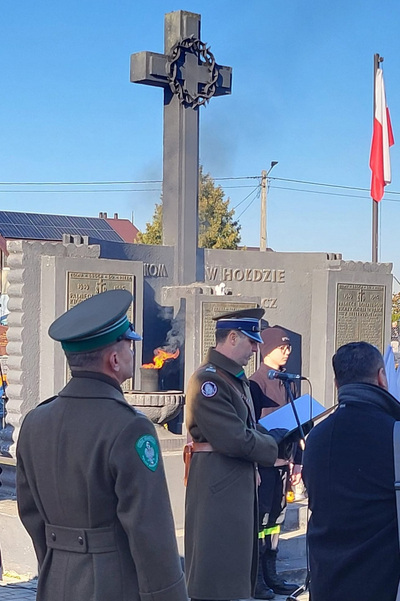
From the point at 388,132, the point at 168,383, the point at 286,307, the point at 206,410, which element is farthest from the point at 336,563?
the point at 388,132

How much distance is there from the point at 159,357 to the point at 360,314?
225 cm

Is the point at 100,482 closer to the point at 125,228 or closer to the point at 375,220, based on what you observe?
the point at 375,220

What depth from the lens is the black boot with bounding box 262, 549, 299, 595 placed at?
6.25 metres

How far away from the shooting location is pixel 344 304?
30.2ft

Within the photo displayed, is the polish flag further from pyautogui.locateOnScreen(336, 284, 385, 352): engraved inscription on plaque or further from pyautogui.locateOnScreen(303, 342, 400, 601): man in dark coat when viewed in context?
pyautogui.locateOnScreen(303, 342, 400, 601): man in dark coat

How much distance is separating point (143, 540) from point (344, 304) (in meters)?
6.70

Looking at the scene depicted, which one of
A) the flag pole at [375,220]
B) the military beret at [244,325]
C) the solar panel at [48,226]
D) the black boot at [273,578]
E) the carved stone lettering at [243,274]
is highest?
the solar panel at [48,226]

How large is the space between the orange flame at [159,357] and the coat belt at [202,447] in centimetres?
302

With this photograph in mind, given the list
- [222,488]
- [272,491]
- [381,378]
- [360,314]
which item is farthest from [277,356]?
[381,378]

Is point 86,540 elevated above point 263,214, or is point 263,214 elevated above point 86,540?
point 263,214

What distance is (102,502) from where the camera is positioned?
2791mm

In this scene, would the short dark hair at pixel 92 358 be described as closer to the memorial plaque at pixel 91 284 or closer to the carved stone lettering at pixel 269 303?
the memorial plaque at pixel 91 284

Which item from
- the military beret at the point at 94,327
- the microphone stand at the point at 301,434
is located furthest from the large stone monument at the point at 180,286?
the military beret at the point at 94,327

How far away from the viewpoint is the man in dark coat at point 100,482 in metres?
2.74
